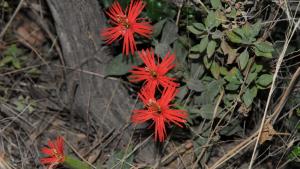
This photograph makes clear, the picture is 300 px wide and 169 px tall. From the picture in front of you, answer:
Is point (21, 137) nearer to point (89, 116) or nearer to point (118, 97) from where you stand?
point (89, 116)

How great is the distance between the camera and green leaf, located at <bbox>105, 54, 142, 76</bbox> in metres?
1.82

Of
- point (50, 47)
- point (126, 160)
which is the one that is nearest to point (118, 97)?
point (126, 160)

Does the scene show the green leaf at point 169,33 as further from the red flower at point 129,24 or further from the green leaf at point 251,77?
the green leaf at point 251,77

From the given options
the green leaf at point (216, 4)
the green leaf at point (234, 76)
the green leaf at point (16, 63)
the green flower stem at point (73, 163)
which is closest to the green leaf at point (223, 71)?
the green leaf at point (234, 76)

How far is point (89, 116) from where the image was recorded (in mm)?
2045

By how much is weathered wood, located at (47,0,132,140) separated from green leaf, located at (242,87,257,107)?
51 cm

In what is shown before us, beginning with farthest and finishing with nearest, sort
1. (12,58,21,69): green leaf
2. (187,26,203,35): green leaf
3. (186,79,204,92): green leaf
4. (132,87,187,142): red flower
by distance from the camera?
(12,58,21,69): green leaf < (186,79,204,92): green leaf < (187,26,203,35): green leaf < (132,87,187,142): red flower

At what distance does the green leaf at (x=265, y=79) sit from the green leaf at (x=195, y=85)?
20cm

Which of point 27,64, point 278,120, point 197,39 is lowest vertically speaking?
point 278,120

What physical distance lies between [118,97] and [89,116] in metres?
0.16

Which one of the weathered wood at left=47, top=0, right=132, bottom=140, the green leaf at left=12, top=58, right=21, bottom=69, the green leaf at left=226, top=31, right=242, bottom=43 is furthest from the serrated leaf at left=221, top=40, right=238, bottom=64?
the green leaf at left=12, top=58, right=21, bottom=69

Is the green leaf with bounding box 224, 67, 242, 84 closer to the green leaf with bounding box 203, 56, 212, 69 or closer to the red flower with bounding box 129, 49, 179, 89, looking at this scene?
the green leaf with bounding box 203, 56, 212, 69

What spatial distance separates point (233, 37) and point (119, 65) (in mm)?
468

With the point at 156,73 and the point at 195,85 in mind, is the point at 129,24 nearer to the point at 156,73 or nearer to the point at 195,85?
the point at 156,73
